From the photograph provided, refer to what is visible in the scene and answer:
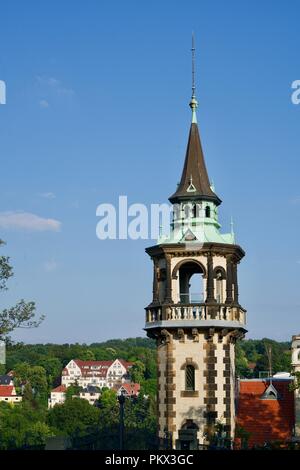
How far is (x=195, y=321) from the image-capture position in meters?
41.7

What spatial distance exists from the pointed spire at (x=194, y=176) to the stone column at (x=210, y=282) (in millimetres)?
3009

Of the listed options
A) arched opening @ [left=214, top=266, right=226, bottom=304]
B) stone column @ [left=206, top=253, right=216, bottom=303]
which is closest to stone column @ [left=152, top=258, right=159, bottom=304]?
stone column @ [left=206, top=253, right=216, bottom=303]

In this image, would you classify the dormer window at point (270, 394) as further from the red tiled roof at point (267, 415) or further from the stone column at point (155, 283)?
the stone column at point (155, 283)

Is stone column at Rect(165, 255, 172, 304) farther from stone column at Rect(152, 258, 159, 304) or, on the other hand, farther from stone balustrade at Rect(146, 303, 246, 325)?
stone column at Rect(152, 258, 159, 304)

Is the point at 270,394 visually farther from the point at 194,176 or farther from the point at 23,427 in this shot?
the point at 23,427

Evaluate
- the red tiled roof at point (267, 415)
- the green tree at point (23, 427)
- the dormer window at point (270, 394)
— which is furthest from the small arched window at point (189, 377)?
the green tree at point (23, 427)

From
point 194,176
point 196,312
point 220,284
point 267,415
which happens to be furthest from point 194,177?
point 267,415

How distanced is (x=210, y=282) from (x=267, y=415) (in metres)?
7.31

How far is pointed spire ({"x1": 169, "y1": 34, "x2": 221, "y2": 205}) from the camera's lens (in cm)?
4373

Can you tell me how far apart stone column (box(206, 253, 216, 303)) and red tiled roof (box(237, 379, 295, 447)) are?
6345 mm
